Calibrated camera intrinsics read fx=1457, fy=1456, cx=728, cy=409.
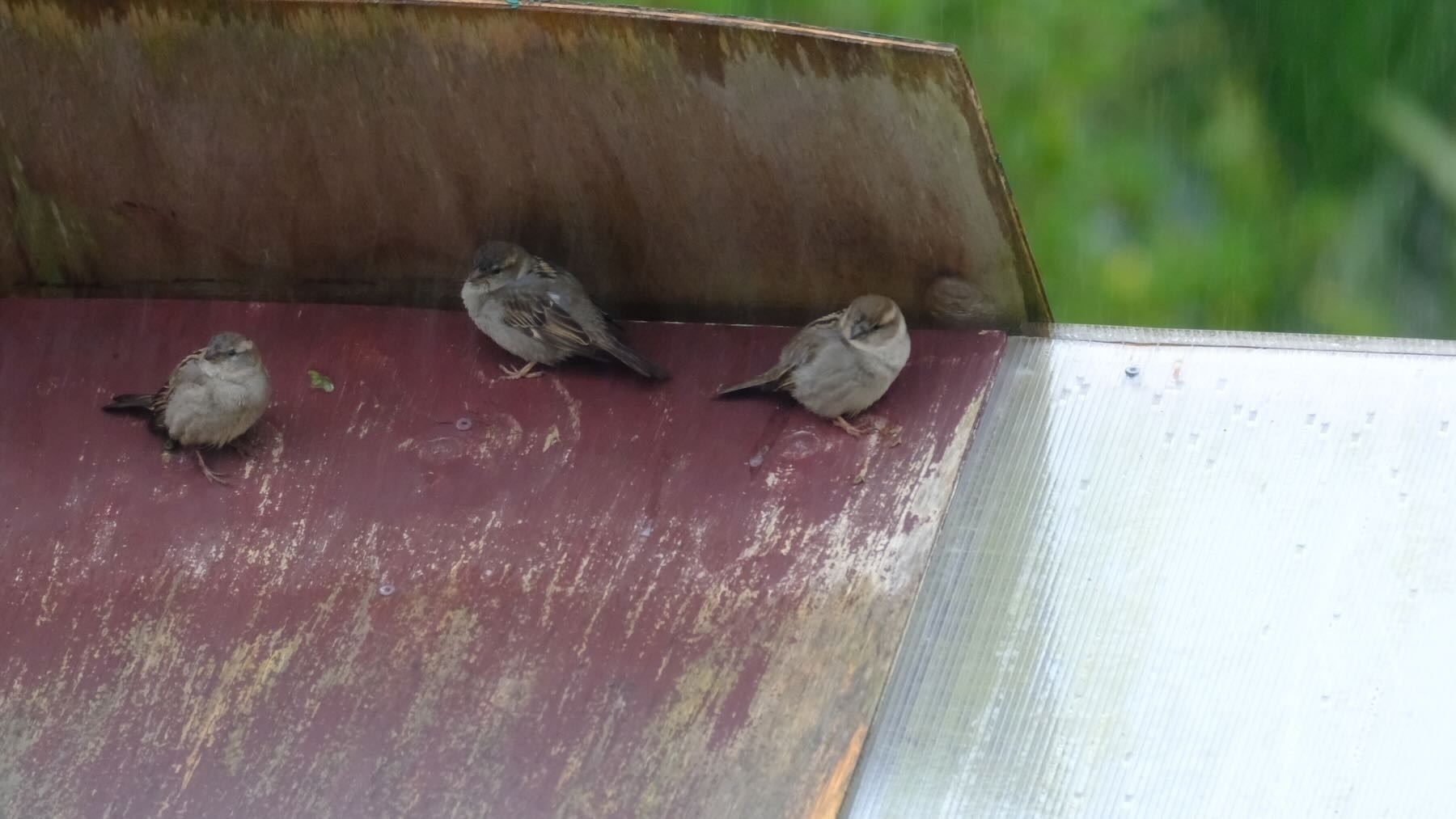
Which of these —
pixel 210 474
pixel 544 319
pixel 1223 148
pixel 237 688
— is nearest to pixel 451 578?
pixel 237 688

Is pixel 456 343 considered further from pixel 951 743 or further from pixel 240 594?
pixel 951 743

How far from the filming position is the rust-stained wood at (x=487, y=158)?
378 cm

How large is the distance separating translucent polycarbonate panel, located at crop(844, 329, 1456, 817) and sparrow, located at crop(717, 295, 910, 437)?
1.23 ft

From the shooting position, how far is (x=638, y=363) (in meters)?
4.17

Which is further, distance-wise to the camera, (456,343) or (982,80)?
(982,80)

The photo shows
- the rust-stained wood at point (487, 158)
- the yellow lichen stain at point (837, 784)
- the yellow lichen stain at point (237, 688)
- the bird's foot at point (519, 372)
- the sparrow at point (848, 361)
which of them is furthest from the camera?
the bird's foot at point (519, 372)

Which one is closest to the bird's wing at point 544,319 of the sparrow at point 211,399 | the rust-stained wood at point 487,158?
the rust-stained wood at point 487,158

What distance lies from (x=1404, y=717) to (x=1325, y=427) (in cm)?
82

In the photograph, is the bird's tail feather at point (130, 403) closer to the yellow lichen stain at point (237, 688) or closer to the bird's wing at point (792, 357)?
the yellow lichen stain at point (237, 688)

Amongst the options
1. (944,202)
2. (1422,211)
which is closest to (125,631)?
(944,202)

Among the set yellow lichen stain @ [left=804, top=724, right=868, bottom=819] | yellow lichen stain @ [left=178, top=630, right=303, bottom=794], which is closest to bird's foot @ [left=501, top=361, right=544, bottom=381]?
yellow lichen stain @ [left=178, top=630, right=303, bottom=794]

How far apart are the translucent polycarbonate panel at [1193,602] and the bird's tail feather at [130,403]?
7.66 ft

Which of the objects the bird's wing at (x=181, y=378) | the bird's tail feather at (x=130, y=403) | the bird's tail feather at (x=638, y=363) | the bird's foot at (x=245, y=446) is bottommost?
the bird's tail feather at (x=638, y=363)

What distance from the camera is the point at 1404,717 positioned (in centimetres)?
288
